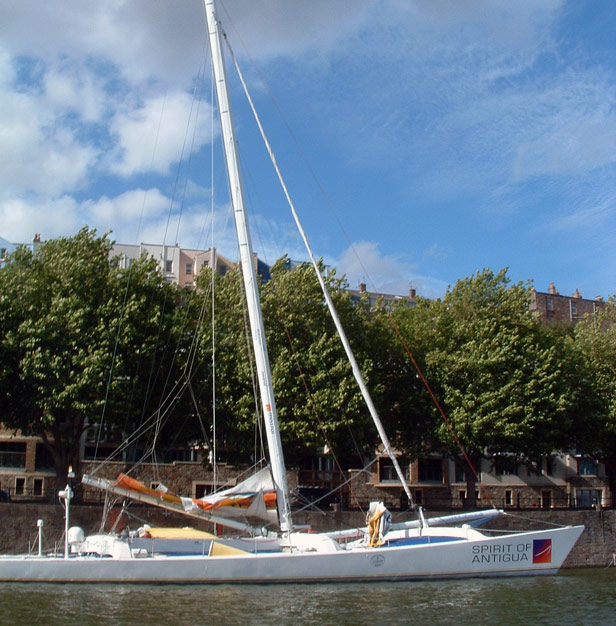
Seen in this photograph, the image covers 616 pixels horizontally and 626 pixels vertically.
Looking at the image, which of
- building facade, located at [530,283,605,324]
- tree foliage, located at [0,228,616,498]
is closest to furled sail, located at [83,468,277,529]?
tree foliage, located at [0,228,616,498]

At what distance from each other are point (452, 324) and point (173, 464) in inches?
977

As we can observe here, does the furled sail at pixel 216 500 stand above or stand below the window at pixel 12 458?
below

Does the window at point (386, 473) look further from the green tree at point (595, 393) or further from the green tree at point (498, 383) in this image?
the green tree at point (595, 393)

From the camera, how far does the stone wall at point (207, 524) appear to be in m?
39.1

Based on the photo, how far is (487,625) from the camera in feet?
79.8

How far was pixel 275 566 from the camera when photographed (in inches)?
1190

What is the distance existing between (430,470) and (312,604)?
1771 inches

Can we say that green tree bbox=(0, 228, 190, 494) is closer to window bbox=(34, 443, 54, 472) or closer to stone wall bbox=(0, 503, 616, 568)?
stone wall bbox=(0, 503, 616, 568)

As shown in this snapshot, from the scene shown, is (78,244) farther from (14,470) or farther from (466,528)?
(466,528)

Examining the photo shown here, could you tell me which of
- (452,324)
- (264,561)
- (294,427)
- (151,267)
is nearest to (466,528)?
(264,561)

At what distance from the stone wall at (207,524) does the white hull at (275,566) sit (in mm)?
4779

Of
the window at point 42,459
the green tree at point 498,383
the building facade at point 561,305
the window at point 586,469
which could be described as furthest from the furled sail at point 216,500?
the building facade at point 561,305

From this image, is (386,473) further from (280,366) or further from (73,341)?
(73,341)

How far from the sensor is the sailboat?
30.0 metres
